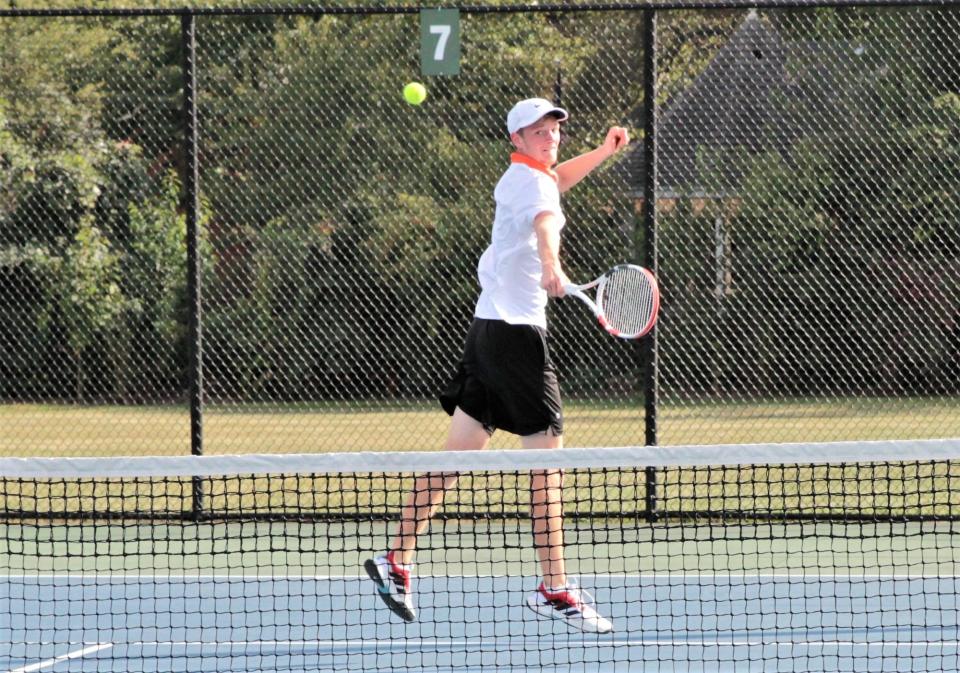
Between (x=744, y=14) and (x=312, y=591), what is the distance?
1489cm

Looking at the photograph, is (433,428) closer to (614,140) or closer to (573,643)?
(614,140)

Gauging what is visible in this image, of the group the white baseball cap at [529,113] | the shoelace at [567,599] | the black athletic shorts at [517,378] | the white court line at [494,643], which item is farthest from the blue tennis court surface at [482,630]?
the white baseball cap at [529,113]

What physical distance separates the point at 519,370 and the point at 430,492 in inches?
18.3

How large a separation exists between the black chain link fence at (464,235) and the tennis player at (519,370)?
5.03m

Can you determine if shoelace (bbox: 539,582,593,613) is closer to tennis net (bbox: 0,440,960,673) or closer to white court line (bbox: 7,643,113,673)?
tennis net (bbox: 0,440,960,673)

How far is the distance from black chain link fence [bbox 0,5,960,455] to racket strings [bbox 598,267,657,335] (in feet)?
15.2

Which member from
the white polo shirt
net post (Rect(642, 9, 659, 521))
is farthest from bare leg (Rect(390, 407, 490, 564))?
net post (Rect(642, 9, 659, 521))

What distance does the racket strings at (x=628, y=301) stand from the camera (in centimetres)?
479

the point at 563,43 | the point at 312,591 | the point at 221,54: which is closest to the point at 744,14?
the point at 563,43

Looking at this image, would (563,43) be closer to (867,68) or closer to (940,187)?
(867,68)

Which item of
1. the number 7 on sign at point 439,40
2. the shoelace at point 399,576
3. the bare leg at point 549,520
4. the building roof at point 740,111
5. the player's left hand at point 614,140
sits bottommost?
the shoelace at point 399,576

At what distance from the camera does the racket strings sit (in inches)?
189

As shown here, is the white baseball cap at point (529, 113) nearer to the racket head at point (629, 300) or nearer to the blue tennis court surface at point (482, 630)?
the racket head at point (629, 300)

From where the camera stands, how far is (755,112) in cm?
1483
